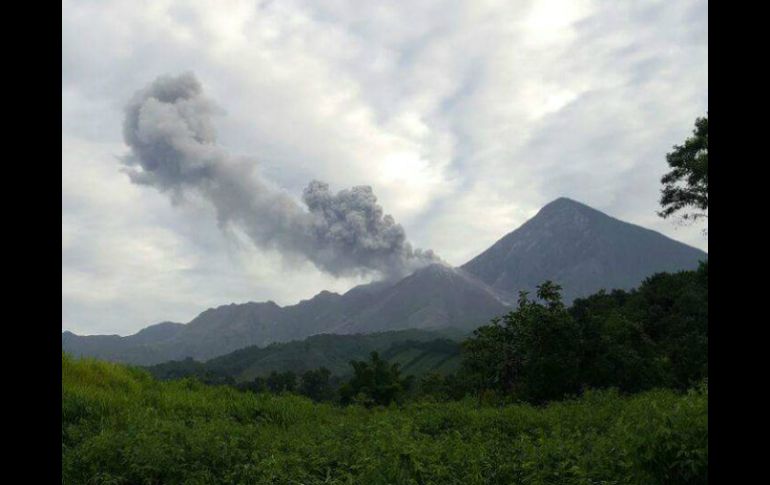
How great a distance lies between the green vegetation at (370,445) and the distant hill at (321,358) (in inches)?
3579

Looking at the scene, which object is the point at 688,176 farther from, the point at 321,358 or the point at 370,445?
the point at 321,358

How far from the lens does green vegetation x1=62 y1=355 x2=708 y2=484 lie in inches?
264

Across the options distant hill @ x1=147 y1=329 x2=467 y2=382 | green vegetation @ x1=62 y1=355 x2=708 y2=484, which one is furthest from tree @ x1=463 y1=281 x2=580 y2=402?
distant hill @ x1=147 y1=329 x2=467 y2=382

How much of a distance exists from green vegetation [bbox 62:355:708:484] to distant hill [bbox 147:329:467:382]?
90914 millimetres

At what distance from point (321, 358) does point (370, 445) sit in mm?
159054

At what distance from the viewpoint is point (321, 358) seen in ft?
540

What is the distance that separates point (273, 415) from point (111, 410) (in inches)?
142

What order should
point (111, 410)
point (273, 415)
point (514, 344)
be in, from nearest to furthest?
point (111, 410), point (273, 415), point (514, 344)
